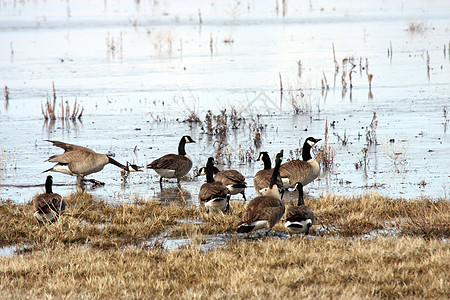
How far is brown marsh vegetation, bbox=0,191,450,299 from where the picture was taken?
574cm

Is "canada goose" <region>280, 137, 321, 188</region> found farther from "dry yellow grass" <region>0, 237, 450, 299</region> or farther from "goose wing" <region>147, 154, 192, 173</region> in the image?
"dry yellow grass" <region>0, 237, 450, 299</region>

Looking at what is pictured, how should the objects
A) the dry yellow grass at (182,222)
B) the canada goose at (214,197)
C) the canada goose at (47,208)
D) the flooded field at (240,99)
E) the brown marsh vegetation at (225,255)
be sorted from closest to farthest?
the brown marsh vegetation at (225,255) < the dry yellow grass at (182,222) < the canada goose at (47,208) < the canada goose at (214,197) < the flooded field at (240,99)

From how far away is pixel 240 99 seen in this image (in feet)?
65.5

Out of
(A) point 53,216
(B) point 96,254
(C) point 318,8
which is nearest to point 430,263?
(B) point 96,254

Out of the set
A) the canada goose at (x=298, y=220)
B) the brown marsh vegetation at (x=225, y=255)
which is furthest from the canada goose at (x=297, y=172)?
the canada goose at (x=298, y=220)

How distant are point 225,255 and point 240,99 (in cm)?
1355

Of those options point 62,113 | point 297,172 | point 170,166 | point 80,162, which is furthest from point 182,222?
point 62,113

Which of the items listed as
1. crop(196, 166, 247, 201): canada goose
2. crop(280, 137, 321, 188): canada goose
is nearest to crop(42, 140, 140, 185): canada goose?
crop(196, 166, 247, 201): canada goose

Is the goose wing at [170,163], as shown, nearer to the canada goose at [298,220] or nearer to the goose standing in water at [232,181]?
the goose standing in water at [232,181]

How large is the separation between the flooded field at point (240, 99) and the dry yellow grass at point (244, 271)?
2.53 m

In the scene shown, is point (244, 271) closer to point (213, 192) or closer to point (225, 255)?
point (225, 255)

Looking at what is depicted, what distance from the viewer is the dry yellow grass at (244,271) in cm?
561

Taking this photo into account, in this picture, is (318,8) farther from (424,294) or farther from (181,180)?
(424,294)

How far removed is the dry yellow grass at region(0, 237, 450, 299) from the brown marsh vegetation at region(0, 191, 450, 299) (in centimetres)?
1
